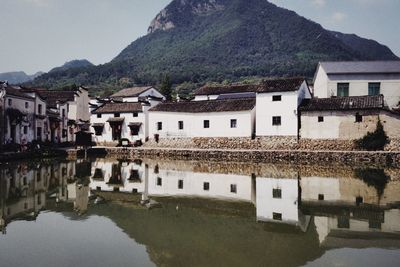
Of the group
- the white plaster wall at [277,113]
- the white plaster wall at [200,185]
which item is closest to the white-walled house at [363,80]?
the white plaster wall at [277,113]

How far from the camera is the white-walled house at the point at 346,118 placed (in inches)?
1120

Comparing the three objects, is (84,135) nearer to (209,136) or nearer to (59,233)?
(209,136)

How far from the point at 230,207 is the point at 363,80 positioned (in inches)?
1049

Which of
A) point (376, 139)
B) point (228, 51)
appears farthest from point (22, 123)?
point (228, 51)

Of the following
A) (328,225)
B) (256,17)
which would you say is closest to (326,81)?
(328,225)

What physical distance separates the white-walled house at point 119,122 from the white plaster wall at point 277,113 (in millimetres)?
12214

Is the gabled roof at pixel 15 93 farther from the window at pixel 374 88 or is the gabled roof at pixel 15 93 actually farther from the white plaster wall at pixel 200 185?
the window at pixel 374 88

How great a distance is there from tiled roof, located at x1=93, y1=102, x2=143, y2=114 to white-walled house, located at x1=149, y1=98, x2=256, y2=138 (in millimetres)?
1860

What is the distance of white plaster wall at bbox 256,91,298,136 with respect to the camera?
3061 cm

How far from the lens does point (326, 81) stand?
3612cm

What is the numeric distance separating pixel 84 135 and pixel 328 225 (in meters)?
27.2

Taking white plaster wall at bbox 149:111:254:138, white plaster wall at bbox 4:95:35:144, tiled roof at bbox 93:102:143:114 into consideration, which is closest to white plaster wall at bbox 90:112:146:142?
tiled roof at bbox 93:102:143:114

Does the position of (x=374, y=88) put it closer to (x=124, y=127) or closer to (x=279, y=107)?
(x=279, y=107)

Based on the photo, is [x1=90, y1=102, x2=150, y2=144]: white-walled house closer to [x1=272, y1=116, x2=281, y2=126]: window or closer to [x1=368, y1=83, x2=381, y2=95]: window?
[x1=272, y1=116, x2=281, y2=126]: window
